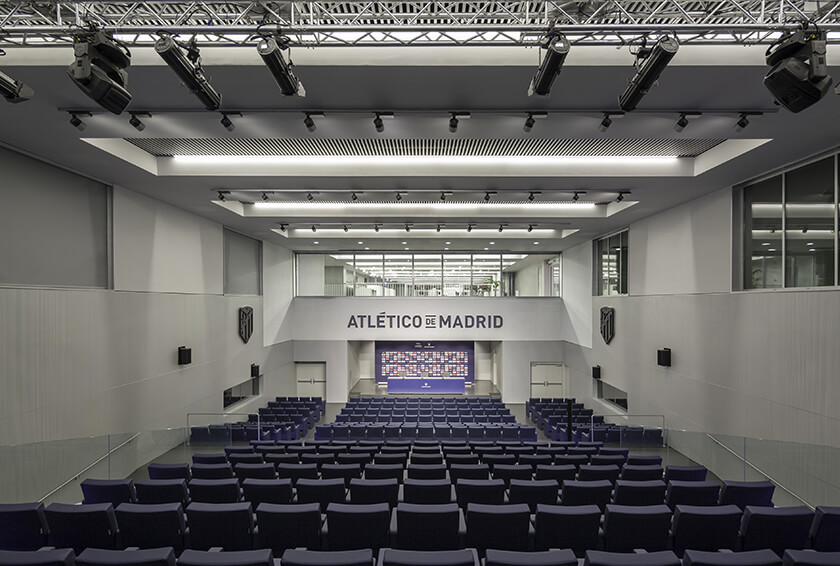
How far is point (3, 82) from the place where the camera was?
4207mm

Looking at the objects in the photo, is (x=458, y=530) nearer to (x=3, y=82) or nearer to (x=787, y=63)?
(x=787, y=63)

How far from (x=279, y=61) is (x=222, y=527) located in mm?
3929

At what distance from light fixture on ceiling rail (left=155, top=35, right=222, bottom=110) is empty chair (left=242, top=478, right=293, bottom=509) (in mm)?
3854

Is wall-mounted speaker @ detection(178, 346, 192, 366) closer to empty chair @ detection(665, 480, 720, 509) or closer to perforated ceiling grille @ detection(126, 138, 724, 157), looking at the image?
perforated ceiling grille @ detection(126, 138, 724, 157)

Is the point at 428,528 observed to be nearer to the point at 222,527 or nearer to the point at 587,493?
the point at 222,527

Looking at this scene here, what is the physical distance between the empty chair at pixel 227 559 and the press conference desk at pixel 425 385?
18165 millimetres

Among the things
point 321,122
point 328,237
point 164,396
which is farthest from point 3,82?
point 328,237

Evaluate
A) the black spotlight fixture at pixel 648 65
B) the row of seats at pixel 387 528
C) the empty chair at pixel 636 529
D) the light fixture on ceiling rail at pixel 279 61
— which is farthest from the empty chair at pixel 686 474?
the light fixture on ceiling rail at pixel 279 61

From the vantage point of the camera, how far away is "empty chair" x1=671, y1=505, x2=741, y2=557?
3568 millimetres

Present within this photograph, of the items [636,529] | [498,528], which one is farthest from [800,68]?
[498,528]

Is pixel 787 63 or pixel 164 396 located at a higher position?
pixel 787 63

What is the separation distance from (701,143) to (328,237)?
12.0 meters

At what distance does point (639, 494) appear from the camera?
15.5ft

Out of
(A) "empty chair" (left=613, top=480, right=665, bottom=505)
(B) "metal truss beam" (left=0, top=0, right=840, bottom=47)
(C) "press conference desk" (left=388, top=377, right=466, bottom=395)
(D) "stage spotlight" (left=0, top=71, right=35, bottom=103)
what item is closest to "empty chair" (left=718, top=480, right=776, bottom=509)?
(A) "empty chair" (left=613, top=480, right=665, bottom=505)
